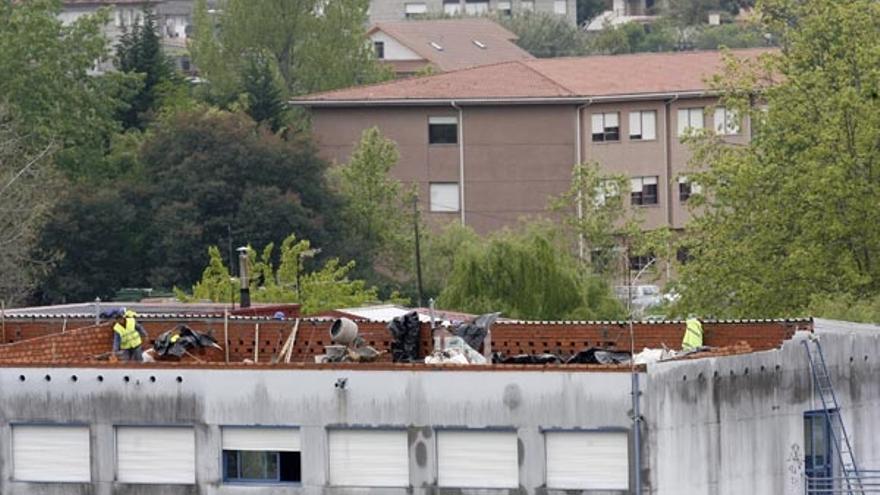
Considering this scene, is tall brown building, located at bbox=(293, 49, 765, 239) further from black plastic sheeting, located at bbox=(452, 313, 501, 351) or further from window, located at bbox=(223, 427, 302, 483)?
window, located at bbox=(223, 427, 302, 483)

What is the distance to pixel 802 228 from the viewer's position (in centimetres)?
7469

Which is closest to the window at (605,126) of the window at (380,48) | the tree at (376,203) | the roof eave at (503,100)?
the roof eave at (503,100)

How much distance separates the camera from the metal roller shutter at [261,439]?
40.7m

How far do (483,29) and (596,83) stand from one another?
42814 millimetres

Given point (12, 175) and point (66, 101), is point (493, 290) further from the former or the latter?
point (66, 101)

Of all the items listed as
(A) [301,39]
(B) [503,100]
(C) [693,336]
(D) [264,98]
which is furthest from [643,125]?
(C) [693,336]

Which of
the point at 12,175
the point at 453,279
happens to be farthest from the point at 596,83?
the point at 453,279

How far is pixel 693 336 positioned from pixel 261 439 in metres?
6.95

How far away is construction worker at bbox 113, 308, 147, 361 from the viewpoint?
1732 inches

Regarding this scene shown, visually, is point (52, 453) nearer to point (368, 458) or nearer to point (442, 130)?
point (368, 458)

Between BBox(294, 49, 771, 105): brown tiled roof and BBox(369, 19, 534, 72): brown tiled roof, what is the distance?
27530 millimetres

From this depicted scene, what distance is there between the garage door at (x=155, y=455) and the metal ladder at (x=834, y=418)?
27.7 ft

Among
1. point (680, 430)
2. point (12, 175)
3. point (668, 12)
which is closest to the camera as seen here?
point (680, 430)

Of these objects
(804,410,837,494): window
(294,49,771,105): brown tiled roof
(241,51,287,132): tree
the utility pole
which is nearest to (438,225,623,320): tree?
the utility pole
